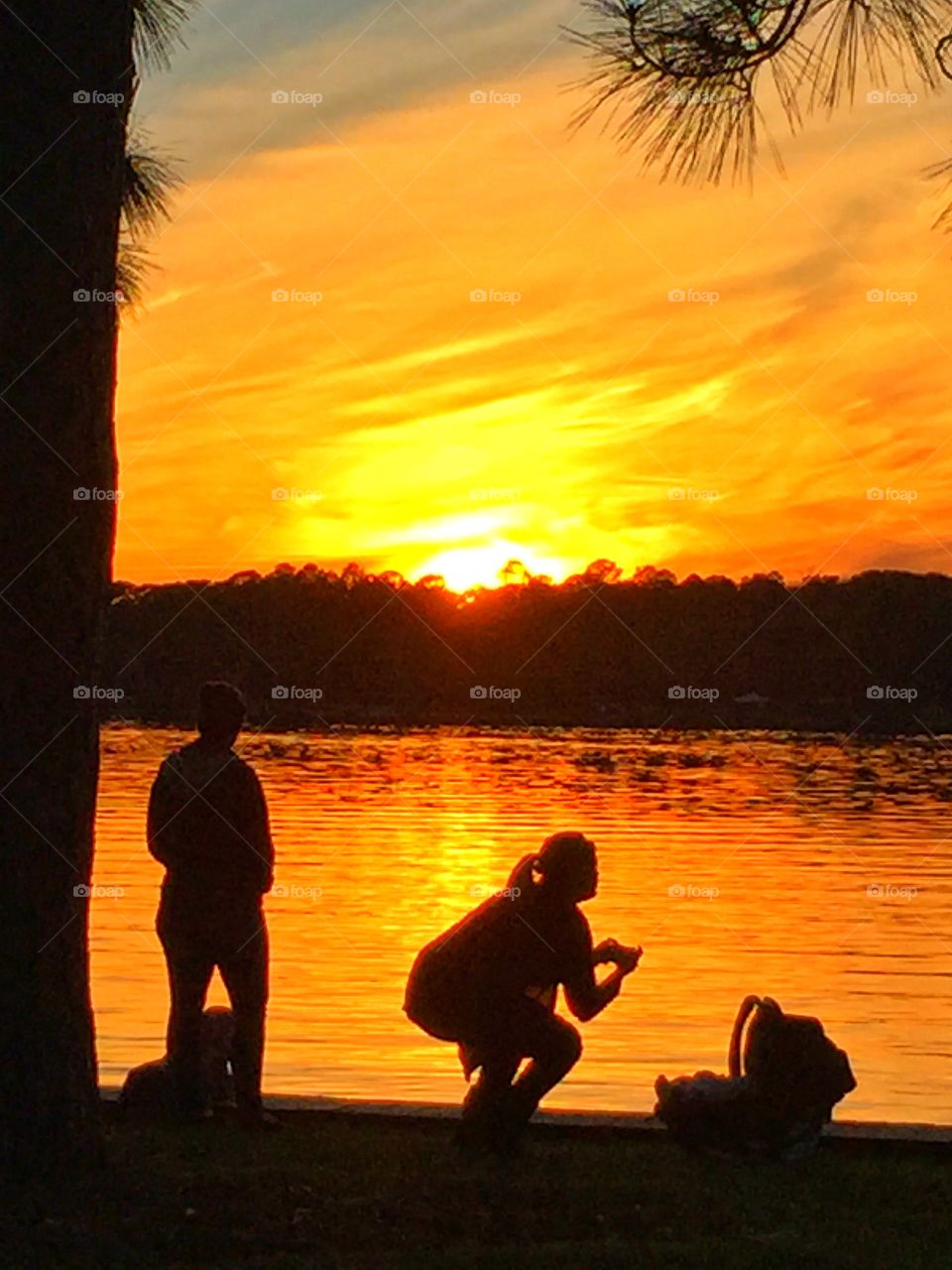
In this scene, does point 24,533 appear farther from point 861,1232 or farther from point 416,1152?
point 861,1232

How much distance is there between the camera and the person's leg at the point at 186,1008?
891cm

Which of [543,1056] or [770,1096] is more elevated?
[543,1056]

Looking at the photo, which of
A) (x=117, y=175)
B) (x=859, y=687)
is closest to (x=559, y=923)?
(x=117, y=175)

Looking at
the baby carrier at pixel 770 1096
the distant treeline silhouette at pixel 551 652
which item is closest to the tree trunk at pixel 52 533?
the baby carrier at pixel 770 1096

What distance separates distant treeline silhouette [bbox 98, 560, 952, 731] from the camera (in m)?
80.7

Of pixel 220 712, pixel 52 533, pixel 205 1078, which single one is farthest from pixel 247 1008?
pixel 52 533

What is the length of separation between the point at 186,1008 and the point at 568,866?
1.92 meters

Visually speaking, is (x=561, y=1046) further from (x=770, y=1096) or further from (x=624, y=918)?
(x=624, y=918)

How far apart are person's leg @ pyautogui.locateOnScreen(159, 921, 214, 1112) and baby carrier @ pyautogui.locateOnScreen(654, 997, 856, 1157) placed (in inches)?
76.6

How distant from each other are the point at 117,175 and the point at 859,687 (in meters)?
102

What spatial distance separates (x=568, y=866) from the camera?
8094 millimetres

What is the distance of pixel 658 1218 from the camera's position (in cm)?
742

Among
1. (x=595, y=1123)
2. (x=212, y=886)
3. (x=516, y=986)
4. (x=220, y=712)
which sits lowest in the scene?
(x=595, y=1123)

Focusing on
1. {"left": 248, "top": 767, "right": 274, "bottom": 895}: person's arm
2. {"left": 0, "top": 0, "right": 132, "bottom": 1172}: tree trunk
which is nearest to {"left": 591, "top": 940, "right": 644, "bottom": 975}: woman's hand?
{"left": 248, "top": 767, "right": 274, "bottom": 895}: person's arm
